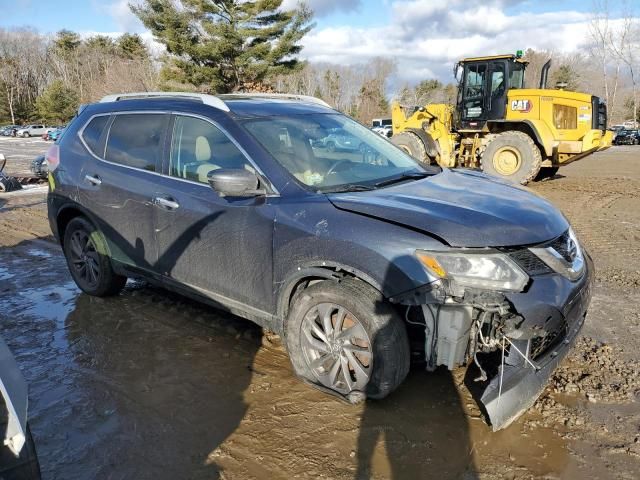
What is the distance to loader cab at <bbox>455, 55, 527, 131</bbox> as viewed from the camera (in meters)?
12.1

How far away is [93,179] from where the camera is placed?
4406 mm

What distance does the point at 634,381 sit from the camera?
3316mm

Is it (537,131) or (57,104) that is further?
(57,104)

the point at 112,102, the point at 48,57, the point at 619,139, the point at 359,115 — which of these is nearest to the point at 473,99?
the point at 112,102

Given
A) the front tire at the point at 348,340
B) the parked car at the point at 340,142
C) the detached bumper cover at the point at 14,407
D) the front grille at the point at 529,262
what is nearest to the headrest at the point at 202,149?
the parked car at the point at 340,142

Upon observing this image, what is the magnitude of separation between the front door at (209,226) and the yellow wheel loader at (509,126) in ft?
26.9

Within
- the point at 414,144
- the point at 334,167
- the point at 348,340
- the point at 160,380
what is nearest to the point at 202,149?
the point at 334,167

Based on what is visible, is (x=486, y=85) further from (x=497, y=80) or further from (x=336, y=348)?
(x=336, y=348)

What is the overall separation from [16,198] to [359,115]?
52968 mm

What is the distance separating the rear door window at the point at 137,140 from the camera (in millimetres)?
3959

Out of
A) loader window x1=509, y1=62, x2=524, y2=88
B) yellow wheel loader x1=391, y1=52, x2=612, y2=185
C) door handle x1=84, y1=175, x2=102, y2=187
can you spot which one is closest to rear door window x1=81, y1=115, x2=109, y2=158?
door handle x1=84, y1=175, x2=102, y2=187

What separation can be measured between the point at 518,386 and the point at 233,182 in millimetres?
1953

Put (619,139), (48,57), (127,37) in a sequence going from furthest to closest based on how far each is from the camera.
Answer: (48,57) → (127,37) → (619,139)

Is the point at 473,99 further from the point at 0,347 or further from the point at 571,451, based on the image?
the point at 0,347
